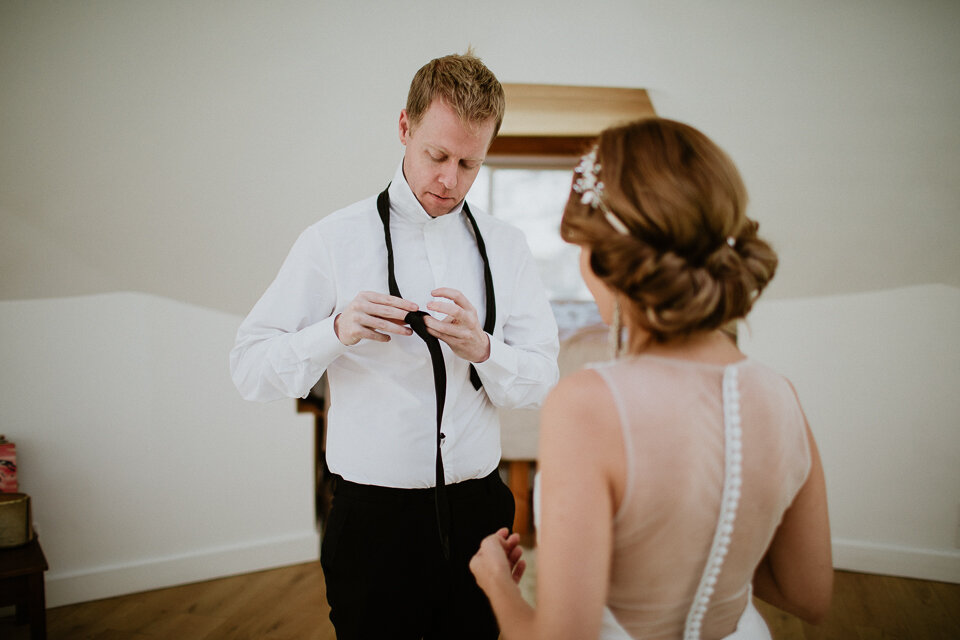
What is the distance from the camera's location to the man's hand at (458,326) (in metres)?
1.30

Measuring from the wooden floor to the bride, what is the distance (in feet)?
6.71

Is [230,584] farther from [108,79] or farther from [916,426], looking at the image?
[916,426]

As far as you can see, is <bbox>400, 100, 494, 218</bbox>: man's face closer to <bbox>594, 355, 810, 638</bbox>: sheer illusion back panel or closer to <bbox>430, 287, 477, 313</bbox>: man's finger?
<bbox>430, 287, 477, 313</bbox>: man's finger

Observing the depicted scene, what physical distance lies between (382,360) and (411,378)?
0.24ft

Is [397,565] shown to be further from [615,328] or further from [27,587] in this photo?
[27,587]

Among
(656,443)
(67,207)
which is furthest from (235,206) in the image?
(656,443)

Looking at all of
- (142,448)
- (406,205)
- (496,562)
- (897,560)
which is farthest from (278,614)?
(897,560)

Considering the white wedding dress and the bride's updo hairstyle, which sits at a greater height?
the bride's updo hairstyle

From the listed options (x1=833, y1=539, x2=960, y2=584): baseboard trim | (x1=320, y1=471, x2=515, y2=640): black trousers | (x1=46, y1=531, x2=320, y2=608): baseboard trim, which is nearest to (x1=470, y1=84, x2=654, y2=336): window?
(x1=833, y1=539, x2=960, y2=584): baseboard trim

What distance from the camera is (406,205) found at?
154 centimetres

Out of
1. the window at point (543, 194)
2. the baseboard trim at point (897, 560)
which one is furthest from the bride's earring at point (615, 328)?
the window at point (543, 194)

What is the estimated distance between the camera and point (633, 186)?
2.80 feet

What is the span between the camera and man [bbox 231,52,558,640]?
4.64 feet

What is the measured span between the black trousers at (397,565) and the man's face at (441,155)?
64 centimetres
